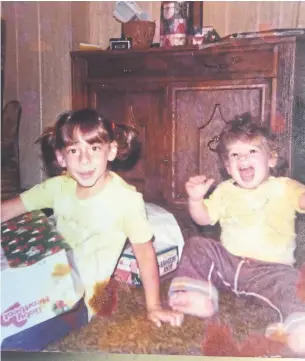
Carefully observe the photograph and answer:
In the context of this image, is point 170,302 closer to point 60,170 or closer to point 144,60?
point 60,170

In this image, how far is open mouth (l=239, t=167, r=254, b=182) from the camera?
3.31ft

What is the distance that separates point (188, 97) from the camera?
105 cm

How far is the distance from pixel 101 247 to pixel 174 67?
42cm

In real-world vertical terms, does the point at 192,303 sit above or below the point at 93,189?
below

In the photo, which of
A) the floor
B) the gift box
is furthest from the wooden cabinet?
the gift box

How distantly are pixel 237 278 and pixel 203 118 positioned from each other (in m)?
0.34

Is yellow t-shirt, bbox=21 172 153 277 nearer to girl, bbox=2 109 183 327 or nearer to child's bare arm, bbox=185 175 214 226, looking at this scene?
girl, bbox=2 109 183 327

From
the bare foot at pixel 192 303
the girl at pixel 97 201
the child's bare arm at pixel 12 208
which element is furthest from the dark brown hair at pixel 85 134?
the bare foot at pixel 192 303

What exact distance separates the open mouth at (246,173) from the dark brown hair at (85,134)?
23 centimetres

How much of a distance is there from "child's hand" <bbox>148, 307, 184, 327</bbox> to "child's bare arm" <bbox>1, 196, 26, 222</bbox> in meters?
0.36

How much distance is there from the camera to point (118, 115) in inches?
41.6

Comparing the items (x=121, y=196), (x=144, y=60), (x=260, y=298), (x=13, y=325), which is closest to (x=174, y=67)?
(x=144, y=60)

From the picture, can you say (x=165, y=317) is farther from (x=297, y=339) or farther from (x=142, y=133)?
(x=142, y=133)

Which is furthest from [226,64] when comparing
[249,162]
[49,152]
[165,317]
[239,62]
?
[165,317]
